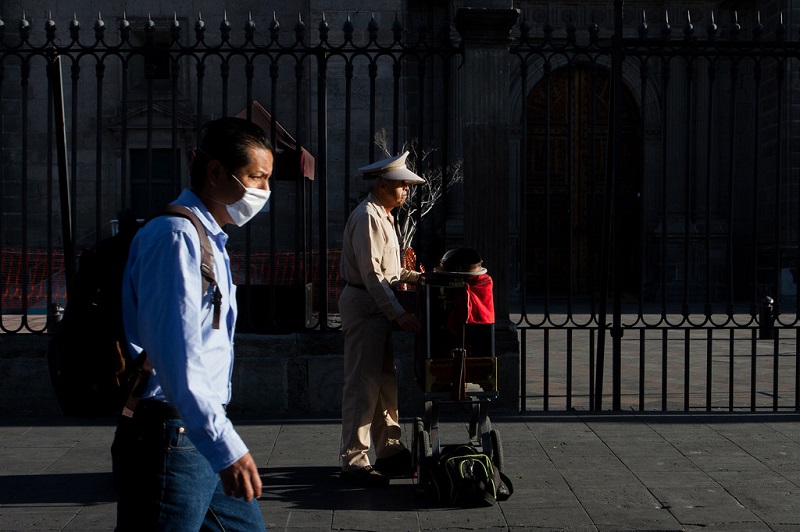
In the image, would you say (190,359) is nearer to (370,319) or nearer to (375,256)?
(375,256)

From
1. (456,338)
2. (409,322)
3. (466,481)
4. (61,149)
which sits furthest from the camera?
(61,149)

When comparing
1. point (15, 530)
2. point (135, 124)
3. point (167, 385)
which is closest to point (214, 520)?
point (167, 385)

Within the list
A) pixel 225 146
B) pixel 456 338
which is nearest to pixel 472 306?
pixel 456 338

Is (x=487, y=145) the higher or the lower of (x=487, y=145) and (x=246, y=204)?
the higher

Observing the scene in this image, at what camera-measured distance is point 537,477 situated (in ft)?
20.5

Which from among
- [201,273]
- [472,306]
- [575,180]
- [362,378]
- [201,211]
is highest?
[575,180]

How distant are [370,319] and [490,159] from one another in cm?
247

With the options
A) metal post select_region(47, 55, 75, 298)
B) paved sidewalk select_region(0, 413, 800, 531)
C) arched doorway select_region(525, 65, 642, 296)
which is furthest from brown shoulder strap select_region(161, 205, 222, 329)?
arched doorway select_region(525, 65, 642, 296)

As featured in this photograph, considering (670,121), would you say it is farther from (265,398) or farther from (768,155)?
(265,398)

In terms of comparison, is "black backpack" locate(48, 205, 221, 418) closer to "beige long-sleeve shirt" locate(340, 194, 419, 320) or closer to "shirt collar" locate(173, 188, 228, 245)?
"shirt collar" locate(173, 188, 228, 245)

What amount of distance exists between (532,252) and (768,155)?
5.24 m

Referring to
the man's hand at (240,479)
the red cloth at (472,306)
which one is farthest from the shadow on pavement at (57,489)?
Result: the man's hand at (240,479)

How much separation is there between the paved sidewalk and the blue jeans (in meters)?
2.39

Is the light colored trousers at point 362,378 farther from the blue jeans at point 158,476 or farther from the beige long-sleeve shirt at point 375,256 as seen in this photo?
the blue jeans at point 158,476
